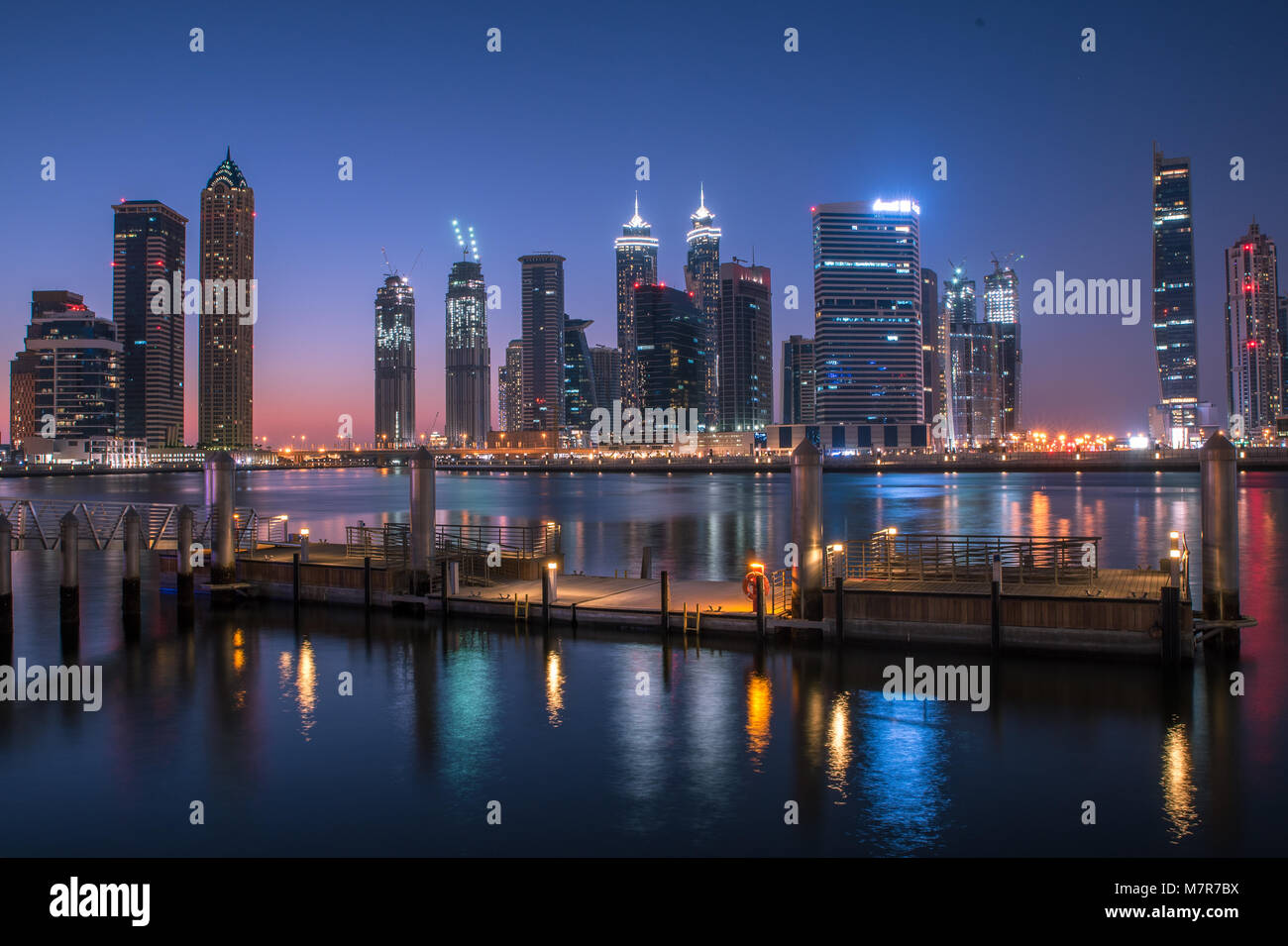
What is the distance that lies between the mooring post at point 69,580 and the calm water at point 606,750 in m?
0.94

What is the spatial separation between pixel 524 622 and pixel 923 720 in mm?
13587

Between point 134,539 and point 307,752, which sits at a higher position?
point 134,539

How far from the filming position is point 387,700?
73.5ft

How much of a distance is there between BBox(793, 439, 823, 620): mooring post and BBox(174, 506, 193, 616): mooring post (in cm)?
2080

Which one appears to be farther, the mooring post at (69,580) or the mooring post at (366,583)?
the mooring post at (366,583)

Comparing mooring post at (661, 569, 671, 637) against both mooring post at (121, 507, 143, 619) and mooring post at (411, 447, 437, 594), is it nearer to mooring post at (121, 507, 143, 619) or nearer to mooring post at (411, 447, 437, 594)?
mooring post at (411, 447, 437, 594)

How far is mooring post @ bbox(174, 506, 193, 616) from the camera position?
30.7 metres

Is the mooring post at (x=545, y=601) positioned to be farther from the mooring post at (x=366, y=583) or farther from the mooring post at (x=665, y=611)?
the mooring post at (x=366, y=583)

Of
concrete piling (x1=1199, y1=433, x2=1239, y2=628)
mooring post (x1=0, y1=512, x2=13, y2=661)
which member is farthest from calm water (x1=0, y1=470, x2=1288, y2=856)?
mooring post (x1=0, y1=512, x2=13, y2=661)

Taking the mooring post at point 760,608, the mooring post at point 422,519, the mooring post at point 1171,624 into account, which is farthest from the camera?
the mooring post at point 422,519

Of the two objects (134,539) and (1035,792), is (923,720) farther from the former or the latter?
(134,539)

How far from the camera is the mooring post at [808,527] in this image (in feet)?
77.2

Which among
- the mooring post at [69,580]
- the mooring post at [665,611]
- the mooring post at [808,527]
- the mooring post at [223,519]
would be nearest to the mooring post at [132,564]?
the mooring post at [69,580]
